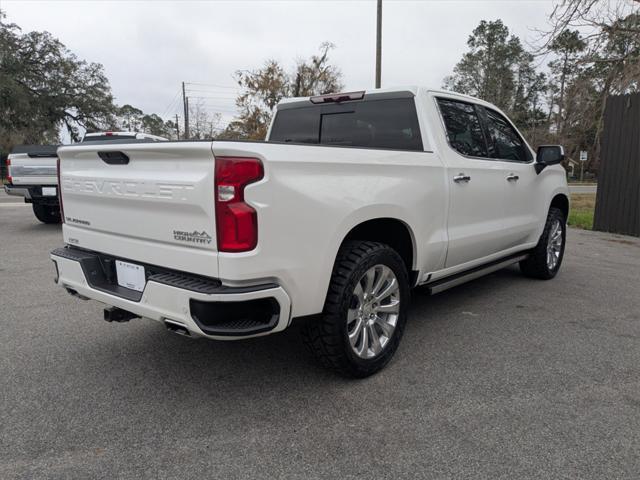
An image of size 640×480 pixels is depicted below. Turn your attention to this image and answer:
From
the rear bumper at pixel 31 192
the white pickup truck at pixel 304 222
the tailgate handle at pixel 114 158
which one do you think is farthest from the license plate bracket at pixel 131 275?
the rear bumper at pixel 31 192

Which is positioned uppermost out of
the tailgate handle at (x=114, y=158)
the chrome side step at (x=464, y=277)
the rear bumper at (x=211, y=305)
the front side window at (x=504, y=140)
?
the front side window at (x=504, y=140)

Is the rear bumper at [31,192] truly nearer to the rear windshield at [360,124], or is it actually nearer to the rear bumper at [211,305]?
the rear windshield at [360,124]

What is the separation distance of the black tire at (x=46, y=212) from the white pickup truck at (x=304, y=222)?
7801 mm

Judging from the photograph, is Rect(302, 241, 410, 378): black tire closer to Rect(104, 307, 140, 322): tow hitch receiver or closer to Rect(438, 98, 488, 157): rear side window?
Rect(104, 307, 140, 322): tow hitch receiver

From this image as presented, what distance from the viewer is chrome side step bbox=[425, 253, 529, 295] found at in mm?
3713

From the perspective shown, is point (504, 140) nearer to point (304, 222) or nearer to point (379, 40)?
point (304, 222)

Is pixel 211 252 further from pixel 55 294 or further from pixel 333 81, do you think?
pixel 333 81

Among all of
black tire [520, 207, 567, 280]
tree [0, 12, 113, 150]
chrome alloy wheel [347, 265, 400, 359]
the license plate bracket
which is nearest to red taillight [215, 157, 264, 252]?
the license plate bracket

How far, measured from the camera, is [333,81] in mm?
32406

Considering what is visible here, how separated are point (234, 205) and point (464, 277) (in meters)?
2.44

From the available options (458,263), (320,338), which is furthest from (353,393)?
(458,263)

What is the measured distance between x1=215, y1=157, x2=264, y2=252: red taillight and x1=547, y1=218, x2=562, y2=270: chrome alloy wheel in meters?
4.29

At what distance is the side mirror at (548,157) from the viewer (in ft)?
16.0

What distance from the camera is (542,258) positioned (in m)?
5.38
